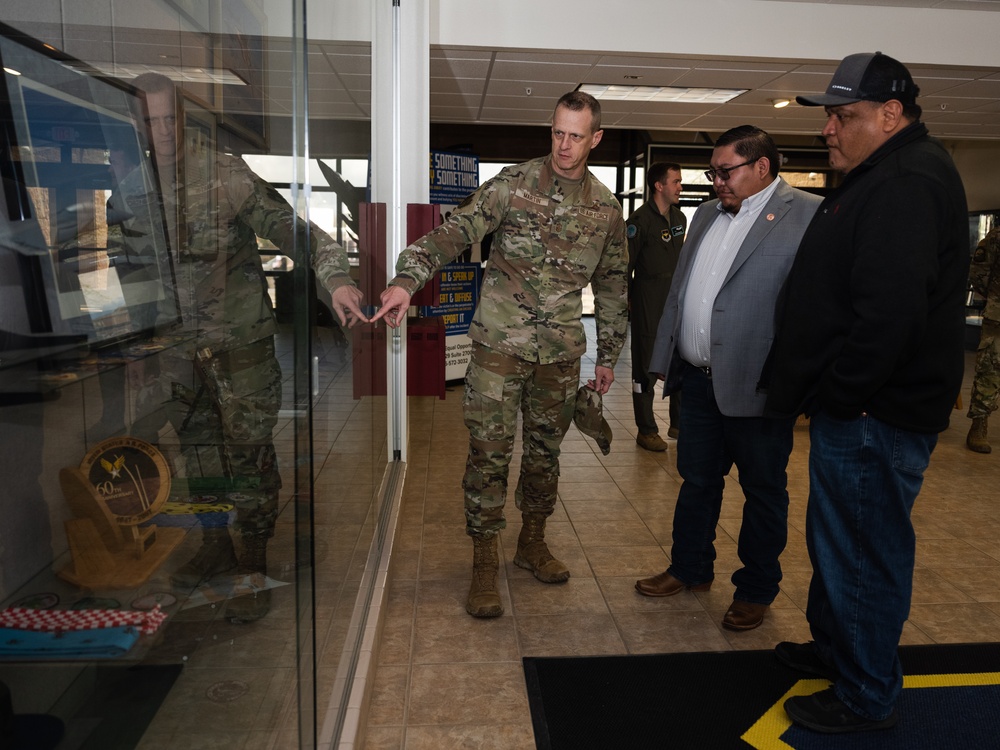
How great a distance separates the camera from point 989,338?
514cm

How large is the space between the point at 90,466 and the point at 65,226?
0.19 m

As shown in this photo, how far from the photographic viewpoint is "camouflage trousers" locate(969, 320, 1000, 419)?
5.00m

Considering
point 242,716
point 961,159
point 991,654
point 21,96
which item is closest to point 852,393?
point 991,654

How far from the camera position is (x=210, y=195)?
34.7 inches

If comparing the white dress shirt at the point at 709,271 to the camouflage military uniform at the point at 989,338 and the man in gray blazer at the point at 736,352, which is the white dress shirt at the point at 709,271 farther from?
the camouflage military uniform at the point at 989,338

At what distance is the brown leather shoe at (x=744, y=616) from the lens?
8.33ft

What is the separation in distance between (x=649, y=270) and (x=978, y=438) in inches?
95.6

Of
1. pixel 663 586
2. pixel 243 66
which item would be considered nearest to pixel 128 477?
pixel 243 66

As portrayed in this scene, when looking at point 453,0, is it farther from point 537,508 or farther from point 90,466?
point 90,466

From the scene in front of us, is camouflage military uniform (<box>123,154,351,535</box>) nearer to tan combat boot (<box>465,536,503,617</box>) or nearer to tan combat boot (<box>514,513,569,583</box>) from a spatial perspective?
tan combat boot (<box>465,536,503,617</box>)

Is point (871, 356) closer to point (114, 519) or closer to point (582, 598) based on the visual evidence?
point (582, 598)

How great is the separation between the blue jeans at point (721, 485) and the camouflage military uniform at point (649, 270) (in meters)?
2.18

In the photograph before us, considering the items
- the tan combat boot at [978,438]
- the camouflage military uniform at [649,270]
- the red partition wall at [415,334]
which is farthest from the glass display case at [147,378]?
the tan combat boot at [978,438]

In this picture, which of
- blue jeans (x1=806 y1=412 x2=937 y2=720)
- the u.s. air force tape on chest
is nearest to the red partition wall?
blue jeans (x1=806 y1=412 x2=937 y2=720)
